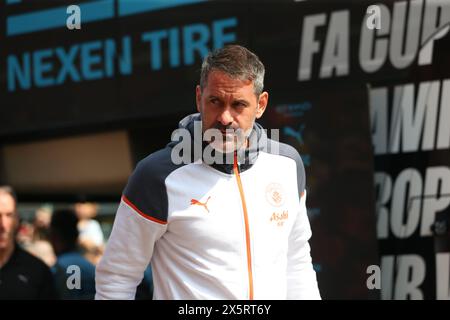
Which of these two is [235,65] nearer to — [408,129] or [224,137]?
[224,137]

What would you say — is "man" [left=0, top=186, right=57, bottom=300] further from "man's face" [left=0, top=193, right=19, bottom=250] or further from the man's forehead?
the man's forehead

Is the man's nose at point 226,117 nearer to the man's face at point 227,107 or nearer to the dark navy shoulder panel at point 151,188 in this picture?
the man's face at point 227,107

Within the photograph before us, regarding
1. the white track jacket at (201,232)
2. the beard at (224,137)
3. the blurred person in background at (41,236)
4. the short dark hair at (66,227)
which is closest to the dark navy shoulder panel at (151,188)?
the white track jacket at (201,232)

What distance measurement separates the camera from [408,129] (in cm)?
531

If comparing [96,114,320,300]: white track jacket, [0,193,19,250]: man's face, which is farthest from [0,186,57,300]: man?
[96,114,320,300]: white track jacket

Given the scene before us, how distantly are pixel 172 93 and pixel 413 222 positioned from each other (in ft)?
6.26

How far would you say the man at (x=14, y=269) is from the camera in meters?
5.56

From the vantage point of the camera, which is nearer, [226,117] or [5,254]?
[226,117]

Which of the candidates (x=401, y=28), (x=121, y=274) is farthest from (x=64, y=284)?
(x=121, y=274)

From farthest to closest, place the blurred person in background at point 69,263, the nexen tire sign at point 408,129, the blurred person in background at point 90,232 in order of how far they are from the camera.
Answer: the blurred person in background at point 90,232 < the blurred person in background at point 69,263 < the nexen tire sign at point 408,129

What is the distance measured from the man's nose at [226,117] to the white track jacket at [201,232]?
17cm

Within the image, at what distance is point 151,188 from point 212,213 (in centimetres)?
21

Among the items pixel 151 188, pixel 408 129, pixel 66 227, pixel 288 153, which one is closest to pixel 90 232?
pixel 66 227

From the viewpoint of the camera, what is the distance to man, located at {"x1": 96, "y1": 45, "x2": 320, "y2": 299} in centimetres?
282
